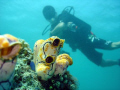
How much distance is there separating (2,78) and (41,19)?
28.7 metres

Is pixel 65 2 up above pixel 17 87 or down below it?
above

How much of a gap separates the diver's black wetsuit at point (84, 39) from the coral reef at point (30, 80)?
616cm

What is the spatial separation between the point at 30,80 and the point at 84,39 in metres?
7.54

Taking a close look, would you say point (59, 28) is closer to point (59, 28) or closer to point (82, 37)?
point (59, 28)

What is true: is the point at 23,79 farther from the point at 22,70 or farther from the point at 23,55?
the point at 23,55

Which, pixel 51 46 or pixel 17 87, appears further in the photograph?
pixel 51 46

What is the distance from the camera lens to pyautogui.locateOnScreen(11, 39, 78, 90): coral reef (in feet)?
4.85

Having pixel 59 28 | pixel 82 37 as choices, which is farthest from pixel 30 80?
pixel 82 37

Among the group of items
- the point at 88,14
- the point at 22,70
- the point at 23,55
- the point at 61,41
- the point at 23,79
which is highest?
the point at 88,14

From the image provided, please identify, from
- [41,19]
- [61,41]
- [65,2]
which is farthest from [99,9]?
[61,41]

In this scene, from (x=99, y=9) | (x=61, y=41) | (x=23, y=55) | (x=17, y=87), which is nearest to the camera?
(x=17, y=87)

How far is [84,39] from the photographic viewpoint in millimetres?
8602

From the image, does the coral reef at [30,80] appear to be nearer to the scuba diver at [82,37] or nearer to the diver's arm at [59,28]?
A: the diver's arm at [59,28]

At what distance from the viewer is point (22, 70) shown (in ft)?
5.61
